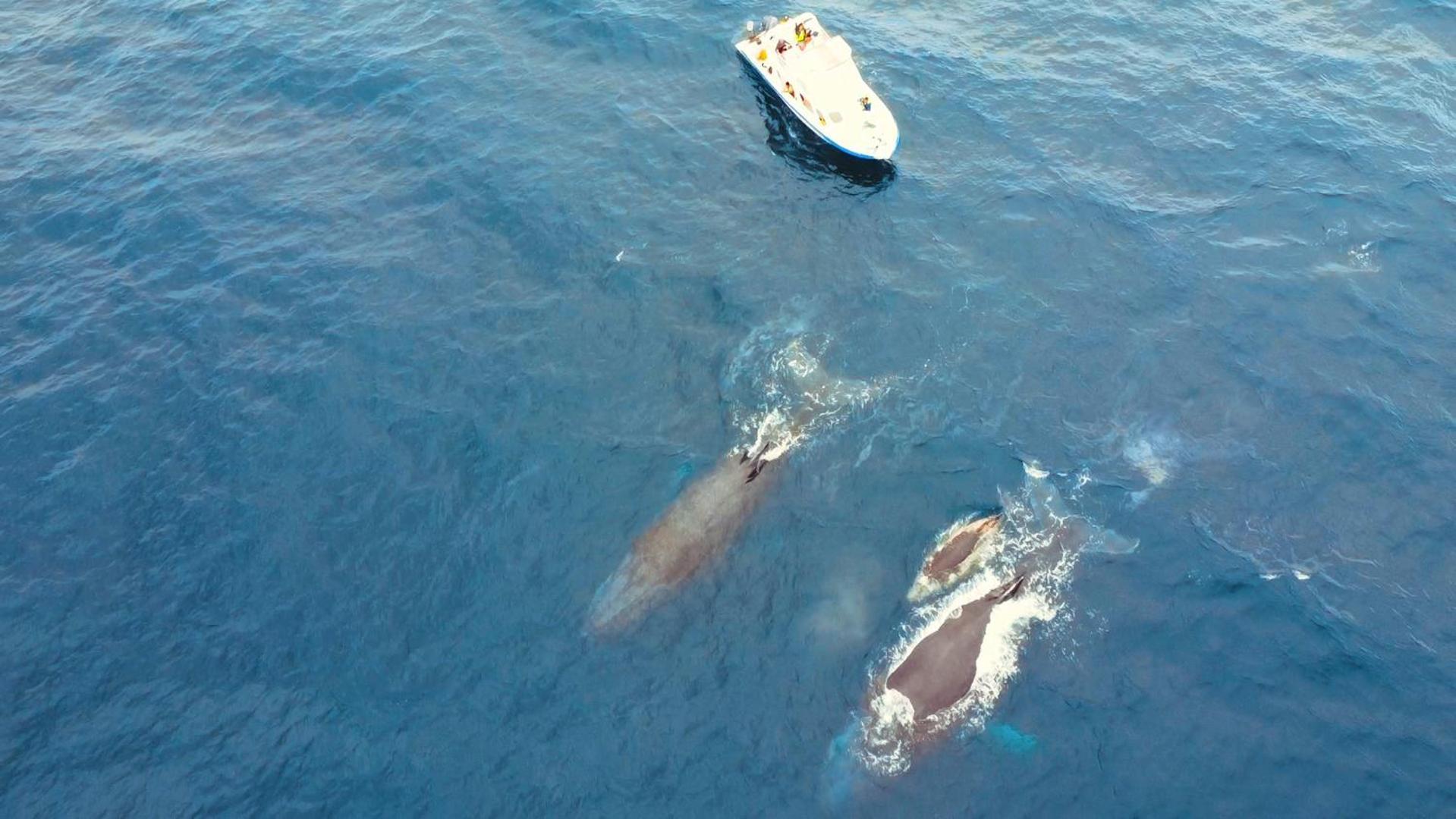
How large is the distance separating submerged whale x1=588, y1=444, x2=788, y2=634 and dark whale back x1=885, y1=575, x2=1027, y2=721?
36.5 ft

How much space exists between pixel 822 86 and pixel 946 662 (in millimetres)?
45097

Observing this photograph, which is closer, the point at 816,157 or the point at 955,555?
the point at 955,555

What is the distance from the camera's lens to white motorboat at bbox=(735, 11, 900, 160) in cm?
6650

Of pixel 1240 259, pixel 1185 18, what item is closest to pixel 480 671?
pixel 1240 259

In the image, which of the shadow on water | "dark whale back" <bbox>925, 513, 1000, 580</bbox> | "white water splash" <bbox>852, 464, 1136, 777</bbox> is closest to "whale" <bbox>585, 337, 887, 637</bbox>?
"dark whale back" <bbox>925, 513, 1000, 580</bbox>

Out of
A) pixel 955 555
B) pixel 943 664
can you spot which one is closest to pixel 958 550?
pixel 955 555

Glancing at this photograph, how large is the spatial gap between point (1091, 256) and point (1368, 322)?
1742cm

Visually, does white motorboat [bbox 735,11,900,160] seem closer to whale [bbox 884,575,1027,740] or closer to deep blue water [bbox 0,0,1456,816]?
deep blue water [bbox 0,0,1456,816]

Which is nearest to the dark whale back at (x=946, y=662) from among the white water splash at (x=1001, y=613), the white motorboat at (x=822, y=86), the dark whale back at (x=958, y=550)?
the white water splash at (x=1001, y=613)

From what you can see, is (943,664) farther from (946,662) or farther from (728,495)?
(728,495)

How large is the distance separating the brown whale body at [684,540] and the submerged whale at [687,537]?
4cm

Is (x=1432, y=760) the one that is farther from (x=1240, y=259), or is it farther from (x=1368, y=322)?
(x=1240, y=259)

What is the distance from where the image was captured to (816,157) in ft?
227

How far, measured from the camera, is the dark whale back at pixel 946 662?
42.9 meters
